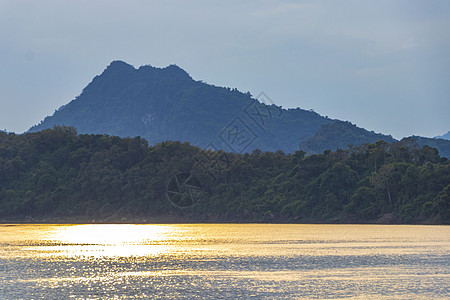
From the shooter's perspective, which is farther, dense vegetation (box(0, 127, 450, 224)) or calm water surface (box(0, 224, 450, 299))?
dense vegetation (box(0, 127, 450, 224))

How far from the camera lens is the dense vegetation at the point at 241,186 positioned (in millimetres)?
152875

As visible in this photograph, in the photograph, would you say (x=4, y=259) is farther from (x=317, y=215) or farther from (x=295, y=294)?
(x=317, y=215)

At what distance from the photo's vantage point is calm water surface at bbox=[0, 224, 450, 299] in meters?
50.0

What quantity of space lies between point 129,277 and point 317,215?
108 metres

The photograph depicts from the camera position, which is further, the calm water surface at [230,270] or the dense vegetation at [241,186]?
the dense vegetation at [241,186]

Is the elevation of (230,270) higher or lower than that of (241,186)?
lower

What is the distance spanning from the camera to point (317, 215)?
162375mm

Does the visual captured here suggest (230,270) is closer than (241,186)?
Yes

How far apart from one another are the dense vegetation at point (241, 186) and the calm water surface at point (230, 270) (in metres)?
50.5

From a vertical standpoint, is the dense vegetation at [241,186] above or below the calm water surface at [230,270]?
above

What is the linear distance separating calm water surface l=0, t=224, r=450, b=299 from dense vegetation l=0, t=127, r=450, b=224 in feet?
166

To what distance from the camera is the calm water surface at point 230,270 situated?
50.0m

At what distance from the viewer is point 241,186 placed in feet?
591

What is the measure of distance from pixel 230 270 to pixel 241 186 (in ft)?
378
